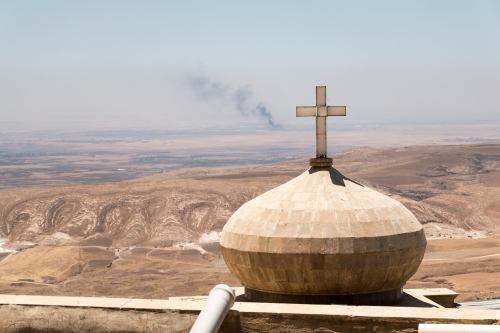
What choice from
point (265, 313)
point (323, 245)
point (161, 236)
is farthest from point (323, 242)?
point (161, 236)

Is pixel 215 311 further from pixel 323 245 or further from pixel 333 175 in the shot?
pixel 333 175

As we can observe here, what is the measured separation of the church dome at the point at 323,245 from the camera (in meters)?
18.8

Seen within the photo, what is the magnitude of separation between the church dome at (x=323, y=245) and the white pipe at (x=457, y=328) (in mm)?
5998

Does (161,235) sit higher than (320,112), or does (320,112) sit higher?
(320,112)

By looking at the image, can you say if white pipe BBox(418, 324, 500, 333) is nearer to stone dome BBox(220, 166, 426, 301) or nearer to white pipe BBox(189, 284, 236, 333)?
white pipe BBox(189, 284, 236, 333)

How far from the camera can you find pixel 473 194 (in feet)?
427

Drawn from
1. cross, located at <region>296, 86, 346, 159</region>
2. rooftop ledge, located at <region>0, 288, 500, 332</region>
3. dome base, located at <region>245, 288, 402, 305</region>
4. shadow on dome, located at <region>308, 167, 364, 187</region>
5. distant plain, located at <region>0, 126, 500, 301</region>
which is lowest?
distant plain, located at <region>0, 126, 500, 301</region>

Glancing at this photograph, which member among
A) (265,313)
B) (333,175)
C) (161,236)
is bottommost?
(161,236)

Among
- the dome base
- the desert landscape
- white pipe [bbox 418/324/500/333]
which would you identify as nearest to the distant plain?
the desert landscape

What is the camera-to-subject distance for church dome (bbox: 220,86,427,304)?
61.5ft

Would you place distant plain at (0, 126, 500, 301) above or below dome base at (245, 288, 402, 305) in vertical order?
below

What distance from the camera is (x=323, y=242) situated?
1867 centimetres

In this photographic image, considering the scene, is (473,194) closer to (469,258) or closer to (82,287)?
(469,258)

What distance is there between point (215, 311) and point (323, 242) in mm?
5664
